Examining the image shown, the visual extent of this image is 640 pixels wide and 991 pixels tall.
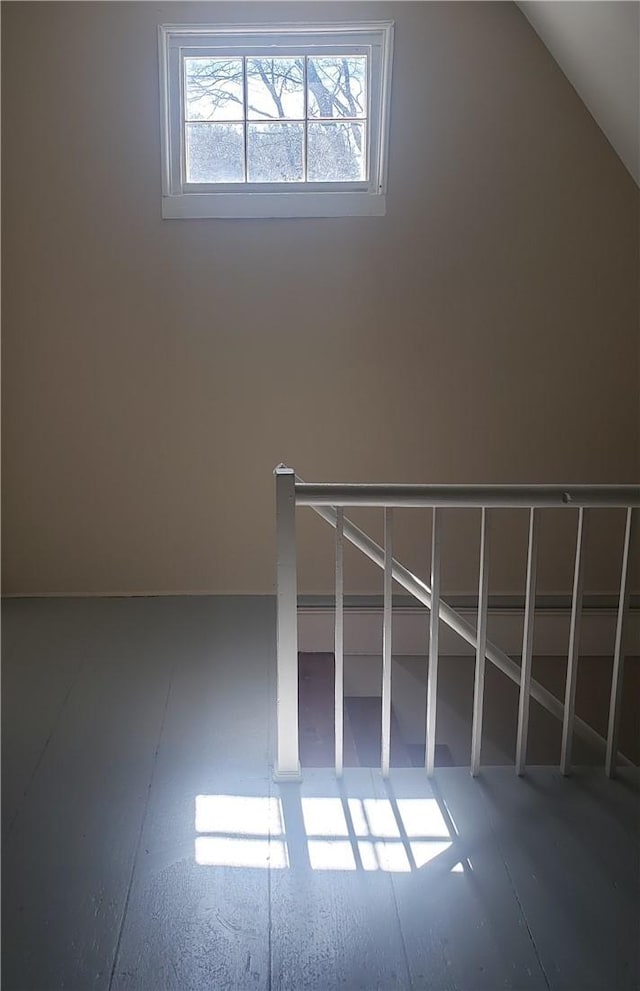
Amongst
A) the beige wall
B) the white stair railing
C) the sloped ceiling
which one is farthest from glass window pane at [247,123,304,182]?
the white stair railing

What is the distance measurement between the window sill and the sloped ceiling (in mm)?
894

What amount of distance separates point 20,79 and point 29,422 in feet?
4.70

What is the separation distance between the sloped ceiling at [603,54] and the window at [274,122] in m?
0.67


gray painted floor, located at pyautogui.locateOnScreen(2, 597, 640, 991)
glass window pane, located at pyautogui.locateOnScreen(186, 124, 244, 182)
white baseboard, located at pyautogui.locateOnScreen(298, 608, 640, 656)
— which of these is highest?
glass window pane, located at pyautogui.locateOnScreen(186, 124, 244, 182)

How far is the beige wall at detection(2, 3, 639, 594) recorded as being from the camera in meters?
3.39

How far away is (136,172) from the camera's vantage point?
11.3ft

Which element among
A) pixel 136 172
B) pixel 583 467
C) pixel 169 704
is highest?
pixel 136 172

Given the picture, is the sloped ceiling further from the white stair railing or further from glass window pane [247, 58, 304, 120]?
the white stair railing

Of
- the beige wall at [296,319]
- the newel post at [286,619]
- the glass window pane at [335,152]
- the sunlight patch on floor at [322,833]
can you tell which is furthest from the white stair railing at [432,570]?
the glass window pane at [335,152]

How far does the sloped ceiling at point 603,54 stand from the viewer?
2688 millimetres

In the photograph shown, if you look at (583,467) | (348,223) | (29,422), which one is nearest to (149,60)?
(348,223)

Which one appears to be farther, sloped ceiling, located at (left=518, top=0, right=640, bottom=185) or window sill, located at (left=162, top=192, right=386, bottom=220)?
window sill, located at (left=162, top=192, right=386, bottom=220)

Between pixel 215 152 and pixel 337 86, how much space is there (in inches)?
23.2

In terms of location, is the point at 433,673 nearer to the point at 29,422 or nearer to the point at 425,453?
the point at 425,453
